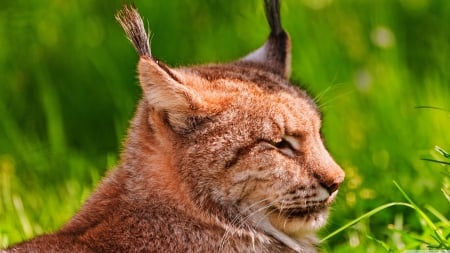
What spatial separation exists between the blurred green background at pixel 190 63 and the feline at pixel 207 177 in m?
1.40

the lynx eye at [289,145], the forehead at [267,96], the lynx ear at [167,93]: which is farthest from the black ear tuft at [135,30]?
the lynx eye at [289,145]

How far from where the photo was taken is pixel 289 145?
4500 mm

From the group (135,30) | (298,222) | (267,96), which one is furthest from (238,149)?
(135,30)

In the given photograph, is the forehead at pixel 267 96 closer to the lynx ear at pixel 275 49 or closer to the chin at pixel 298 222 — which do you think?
the lynx ear at pixel 275 49

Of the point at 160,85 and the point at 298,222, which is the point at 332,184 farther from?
the point at 160,85

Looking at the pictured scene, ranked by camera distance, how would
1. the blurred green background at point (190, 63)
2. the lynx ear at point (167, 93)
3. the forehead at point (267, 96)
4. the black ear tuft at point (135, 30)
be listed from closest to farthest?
the lynx ear at point (167, 93) < the black ear tuft at point (135, 30) < the forehead at point (267, 96) < the blurred green background at point (190, 63)

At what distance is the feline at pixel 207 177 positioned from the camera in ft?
14.2

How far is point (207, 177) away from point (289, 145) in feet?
1.25

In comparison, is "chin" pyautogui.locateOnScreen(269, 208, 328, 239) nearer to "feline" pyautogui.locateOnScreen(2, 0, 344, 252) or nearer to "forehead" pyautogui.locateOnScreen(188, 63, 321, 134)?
"feline" pyautogui.locateOnScreen(2, 0, 344, 252)

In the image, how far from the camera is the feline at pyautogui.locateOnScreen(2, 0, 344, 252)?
4.34 m

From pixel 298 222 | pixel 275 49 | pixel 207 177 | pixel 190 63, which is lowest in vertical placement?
pixel 190 63

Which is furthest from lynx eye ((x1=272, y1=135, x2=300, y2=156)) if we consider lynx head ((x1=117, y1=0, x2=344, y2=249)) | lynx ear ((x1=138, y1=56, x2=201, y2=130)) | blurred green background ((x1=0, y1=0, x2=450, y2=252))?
blurred green background ((x1=0, y1=0, x2=450, y2=252))

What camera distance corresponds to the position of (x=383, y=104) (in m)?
6.64

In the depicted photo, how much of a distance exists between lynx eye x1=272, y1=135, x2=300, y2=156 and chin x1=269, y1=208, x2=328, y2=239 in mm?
256
